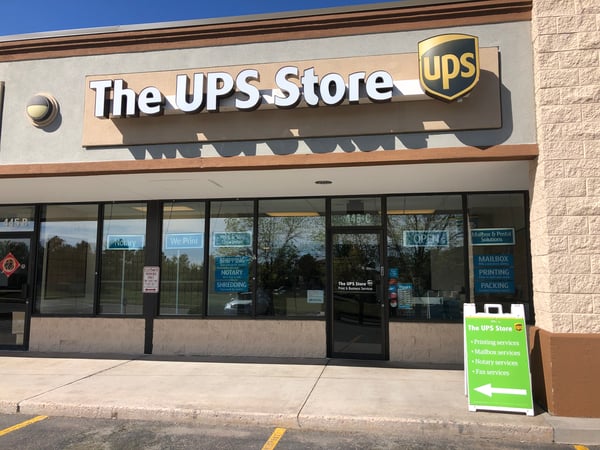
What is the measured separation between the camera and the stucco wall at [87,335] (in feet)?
32.8

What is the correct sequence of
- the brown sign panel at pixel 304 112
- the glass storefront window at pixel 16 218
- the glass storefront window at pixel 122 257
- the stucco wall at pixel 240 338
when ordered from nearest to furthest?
1. the brown sign panel at pixel 304 112
2. the stucco wall at pixel 240 338
3. the glass storefront window at pixel 122 257
4. the glass storefront window at pixel 16 218

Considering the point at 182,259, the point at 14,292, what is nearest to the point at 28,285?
the point at 14,292

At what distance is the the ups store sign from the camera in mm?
6883

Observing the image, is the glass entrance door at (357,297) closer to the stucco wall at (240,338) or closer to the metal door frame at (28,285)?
the stucco wall at (240,338)

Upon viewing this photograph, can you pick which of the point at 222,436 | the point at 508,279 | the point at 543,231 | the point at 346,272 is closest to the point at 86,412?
the point at 222,436

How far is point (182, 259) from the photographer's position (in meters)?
10.3

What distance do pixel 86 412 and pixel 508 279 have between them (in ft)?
24.3

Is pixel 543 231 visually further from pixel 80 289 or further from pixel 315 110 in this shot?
pixel 80 289

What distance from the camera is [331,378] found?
25.5 feet

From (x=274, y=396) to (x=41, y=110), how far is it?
6.01 meters

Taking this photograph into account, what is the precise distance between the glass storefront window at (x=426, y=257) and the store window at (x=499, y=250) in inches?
10.1

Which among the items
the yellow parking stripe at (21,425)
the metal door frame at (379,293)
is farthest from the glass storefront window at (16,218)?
the metal door frame at (379,293)

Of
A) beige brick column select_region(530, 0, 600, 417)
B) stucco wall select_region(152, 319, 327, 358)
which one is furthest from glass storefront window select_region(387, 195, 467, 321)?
beige brick column select_region(530, 0, 600, 417)

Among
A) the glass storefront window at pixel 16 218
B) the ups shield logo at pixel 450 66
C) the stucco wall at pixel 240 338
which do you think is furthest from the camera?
the glass storefront window at pixel 16 218
